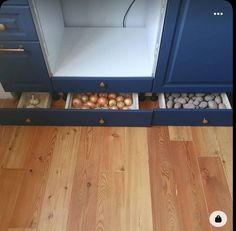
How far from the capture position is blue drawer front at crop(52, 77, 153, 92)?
123cm

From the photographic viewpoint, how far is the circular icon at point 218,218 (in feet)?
3.45

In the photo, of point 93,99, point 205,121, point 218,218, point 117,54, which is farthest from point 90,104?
point 218,218

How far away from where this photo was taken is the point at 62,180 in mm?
1167

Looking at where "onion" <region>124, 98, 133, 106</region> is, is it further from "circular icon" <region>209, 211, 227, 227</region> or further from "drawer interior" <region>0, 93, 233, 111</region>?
"circular icon" <region>209, 211, 227, 227</region>

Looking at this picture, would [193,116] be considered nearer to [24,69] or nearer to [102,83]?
[102,83]

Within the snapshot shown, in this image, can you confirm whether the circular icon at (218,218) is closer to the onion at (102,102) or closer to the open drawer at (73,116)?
the open drawer at (73,116)

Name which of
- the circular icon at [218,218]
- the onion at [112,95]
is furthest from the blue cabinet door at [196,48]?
the circular icon at [218,218]

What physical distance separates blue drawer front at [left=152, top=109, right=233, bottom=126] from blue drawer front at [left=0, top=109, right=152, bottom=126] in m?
0.06

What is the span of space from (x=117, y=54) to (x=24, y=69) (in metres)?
0.49

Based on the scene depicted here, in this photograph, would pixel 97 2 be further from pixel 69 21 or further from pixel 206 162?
pixel 206 162

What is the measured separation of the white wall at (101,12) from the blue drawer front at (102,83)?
0.50m

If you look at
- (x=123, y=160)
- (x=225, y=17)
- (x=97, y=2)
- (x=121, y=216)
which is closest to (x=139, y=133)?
(x=123, y=160)

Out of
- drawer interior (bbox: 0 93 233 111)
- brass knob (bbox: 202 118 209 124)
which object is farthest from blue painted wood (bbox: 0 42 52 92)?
brass knob (bbox: 202 118 209 124)

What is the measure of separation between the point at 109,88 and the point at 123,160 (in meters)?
0.38
